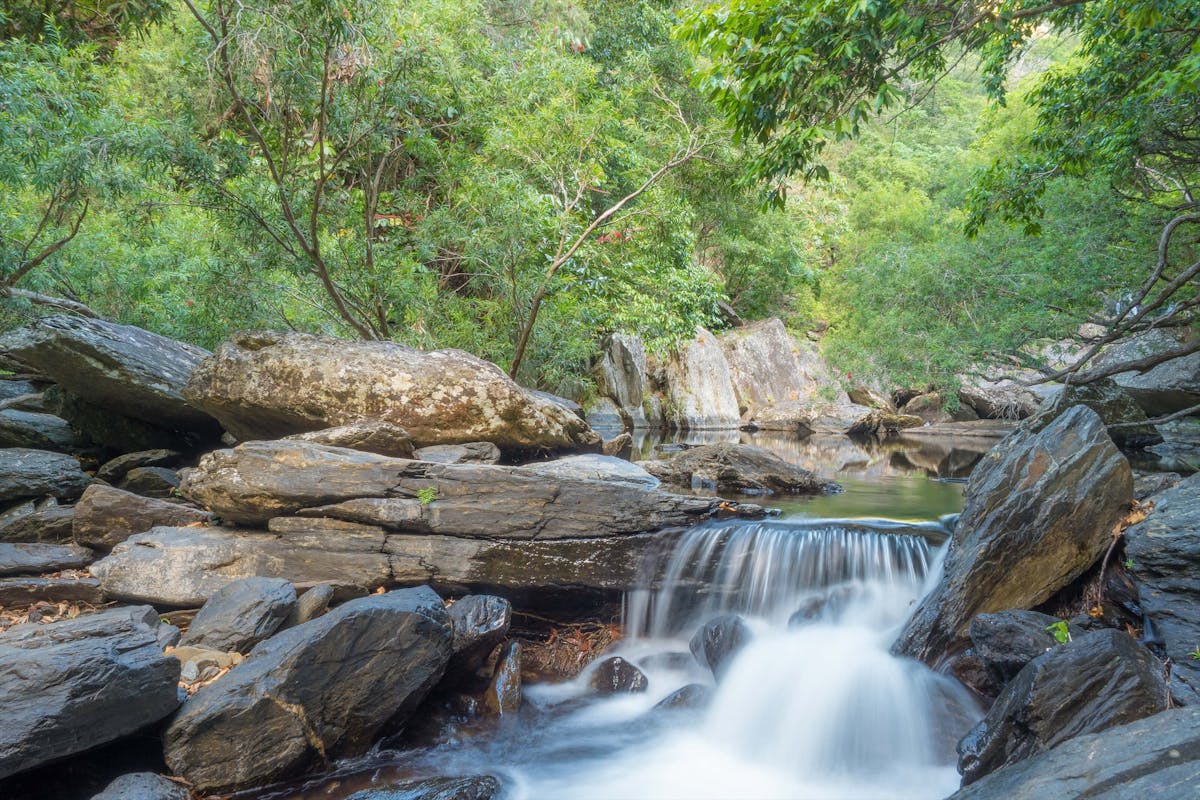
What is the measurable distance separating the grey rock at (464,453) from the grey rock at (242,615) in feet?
6.72

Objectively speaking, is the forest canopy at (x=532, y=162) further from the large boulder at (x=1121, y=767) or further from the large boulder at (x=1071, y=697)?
the large boulder at (x=1121, y=767)

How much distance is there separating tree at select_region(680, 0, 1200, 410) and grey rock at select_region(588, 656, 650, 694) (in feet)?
14.0

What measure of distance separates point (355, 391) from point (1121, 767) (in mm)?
6454

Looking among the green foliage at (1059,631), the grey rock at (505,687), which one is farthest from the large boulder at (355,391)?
the green foliage at (1059,631)

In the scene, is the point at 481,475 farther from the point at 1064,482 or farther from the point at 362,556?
the point at 1064,482

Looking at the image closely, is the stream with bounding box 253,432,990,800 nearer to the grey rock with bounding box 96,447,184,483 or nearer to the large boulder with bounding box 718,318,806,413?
the grey rock with bounding box 96,447,184,483

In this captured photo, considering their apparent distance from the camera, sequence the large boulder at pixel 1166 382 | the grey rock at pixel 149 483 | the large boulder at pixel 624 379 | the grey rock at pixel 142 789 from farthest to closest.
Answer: the large boulder at pixel 624 379, the large boulder at pixel 1166 382, the grey rock at pixel 149 483, the grey rock at pixel 142 789

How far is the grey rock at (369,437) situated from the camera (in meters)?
6.22

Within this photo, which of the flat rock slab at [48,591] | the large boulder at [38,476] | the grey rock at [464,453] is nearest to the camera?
the flat rock slab at [48,591]

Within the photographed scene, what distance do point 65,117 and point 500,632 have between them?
7579 millimetres

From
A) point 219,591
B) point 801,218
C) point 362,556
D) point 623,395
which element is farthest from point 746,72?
point 801,218

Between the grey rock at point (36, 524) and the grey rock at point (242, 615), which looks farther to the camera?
the grey rock at point (36, 524)

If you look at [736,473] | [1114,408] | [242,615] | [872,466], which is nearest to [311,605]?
[242,615]

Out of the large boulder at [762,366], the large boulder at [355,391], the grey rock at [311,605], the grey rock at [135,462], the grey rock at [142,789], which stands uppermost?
the large boulder at [762,366]
